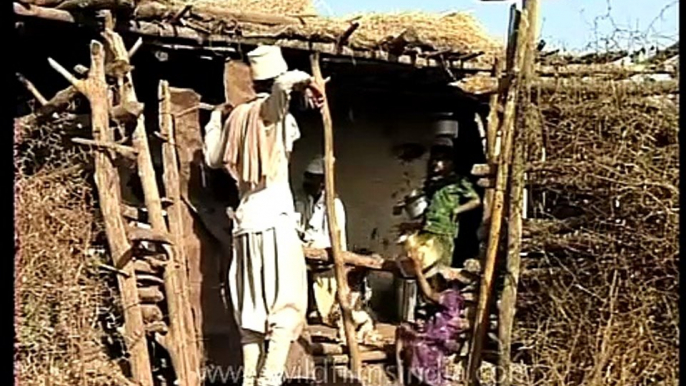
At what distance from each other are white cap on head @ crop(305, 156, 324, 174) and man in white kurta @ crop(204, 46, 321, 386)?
2.06 metres

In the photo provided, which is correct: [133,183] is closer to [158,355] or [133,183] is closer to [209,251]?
[209,251]

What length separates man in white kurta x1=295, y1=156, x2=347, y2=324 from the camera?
7.12 m

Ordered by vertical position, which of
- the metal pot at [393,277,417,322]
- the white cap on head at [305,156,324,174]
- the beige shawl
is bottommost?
the metal pot at [393,277,417,322]

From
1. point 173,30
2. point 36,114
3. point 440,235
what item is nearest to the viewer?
point 36,114

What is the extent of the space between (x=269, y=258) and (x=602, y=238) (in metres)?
1.69

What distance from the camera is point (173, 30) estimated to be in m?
6.10

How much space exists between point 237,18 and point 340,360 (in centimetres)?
213

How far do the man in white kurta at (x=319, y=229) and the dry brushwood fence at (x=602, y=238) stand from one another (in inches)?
63.3

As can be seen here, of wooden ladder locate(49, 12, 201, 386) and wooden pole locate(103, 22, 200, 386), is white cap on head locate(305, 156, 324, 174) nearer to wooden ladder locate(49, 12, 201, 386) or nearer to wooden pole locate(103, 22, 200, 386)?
wooden ladder locate(49, 12, 201, 386)

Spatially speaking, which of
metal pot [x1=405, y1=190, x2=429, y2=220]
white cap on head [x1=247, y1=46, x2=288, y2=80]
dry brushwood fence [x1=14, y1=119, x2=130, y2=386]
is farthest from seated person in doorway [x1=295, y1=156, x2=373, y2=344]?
dry brushwood fence [x1=14, y1=119, x2=130, y2=386]

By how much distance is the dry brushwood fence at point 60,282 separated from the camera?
5023mm

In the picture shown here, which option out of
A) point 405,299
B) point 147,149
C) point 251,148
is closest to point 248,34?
point 251,148

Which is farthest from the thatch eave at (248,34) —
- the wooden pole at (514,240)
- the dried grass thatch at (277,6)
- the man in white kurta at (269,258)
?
the wooden pole at (514,240)

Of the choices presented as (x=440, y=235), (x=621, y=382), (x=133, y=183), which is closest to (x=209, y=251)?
(x=133, y=183)
